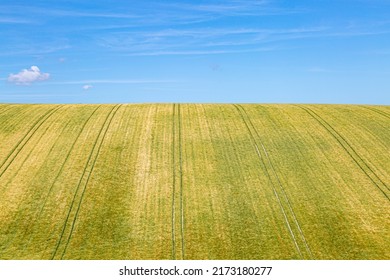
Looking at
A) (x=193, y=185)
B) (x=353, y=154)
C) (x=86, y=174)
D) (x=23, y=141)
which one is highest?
(x=23, y=141)

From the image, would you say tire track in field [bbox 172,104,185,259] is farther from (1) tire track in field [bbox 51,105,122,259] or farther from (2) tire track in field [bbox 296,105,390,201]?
(2) tire track in field [bbox 296,105,390,201]

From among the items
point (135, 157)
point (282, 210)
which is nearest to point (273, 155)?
point (282, 210)

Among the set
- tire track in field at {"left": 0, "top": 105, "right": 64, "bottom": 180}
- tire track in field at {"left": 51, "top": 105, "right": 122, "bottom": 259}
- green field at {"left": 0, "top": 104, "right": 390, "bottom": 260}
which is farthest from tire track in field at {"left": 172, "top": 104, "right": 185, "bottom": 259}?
tire track in field at {"left": 0, "top": 105, "right": 64, "bottom": 180}

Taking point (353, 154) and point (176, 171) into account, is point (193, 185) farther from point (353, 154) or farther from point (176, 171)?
point (353, 154)

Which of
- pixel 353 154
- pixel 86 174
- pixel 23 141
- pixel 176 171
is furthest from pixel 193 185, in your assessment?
pixel 23 141

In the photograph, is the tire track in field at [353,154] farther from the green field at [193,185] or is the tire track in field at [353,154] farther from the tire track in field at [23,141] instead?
the tire track in field at [23,141]
